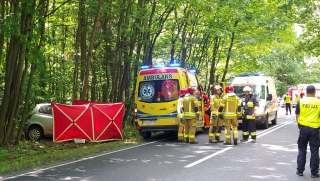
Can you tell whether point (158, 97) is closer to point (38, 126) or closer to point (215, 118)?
point (215, 118)

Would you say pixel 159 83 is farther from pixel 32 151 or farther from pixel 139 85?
pixel 32 151

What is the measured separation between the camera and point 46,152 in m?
12.1

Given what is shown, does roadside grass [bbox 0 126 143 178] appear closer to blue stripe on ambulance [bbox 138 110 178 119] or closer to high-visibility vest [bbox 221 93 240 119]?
blue stripe on ambulance [bbox 138 110 178 119]

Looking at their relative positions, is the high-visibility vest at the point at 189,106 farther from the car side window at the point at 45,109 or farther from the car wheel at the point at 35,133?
the car wheel at the point at 35,133

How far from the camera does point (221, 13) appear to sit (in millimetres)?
21047

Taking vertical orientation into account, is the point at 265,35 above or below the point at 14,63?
above

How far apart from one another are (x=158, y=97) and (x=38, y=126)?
4925 mm

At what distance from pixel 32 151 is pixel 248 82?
10991 mm

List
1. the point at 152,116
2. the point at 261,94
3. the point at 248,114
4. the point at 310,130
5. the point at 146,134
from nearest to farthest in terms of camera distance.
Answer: the point at 310,130
the point at 248,114
the point at 152,116
the point at 146,134
the point at 261,94

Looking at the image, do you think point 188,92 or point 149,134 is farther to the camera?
point 149,134

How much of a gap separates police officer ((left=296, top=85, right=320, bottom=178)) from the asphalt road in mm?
252

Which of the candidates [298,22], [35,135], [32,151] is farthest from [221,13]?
[32,151]

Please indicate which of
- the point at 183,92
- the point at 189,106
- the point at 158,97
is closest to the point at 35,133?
the point at 158,97

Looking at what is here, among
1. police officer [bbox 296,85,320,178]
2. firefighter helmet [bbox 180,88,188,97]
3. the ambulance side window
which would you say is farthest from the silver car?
police officer [bbox 296,85,320,178]
